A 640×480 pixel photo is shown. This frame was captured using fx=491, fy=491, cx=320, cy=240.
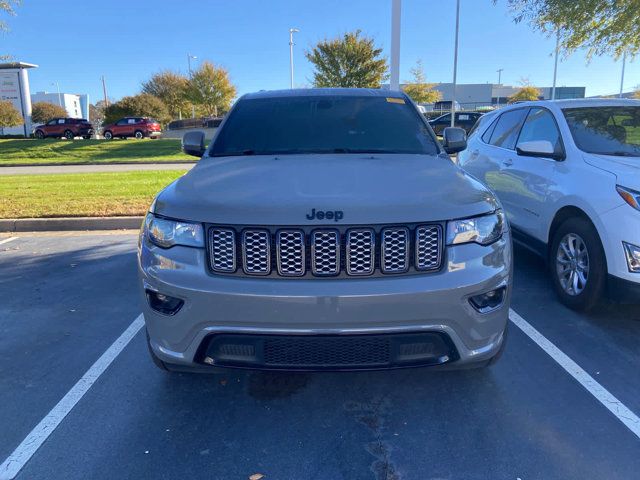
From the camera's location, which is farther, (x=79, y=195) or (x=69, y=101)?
(x=69, y=101)

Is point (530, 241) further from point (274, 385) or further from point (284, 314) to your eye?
point (284, 314)

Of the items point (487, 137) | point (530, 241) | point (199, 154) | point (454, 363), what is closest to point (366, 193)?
point (454, 363)

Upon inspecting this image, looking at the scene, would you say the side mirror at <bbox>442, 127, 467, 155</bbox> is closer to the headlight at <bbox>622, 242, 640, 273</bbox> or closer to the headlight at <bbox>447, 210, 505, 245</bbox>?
the headlight at <bbox>622, 242, 640, 273</bbox>

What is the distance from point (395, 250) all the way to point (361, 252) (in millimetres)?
164

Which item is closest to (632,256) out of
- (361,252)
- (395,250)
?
(395,250)

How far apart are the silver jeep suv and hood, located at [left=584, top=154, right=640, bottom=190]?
1584 mm

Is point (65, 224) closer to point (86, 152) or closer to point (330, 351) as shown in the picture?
point (330, 351)

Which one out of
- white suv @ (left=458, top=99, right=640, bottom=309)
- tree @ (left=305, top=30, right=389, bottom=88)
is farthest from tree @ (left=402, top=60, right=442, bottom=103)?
white suv @ (left=458, top=99, right=640, bottom=309)

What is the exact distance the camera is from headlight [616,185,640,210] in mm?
3461

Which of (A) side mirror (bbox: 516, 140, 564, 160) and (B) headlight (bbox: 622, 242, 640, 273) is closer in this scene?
(B) headlight (bbox: 622, 242, 640, 273)

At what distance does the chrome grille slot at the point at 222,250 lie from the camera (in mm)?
2387

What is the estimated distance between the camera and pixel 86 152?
2291 cm

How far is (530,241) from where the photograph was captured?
496 centimetres

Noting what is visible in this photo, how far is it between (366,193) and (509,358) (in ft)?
5.79
